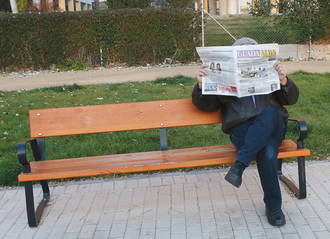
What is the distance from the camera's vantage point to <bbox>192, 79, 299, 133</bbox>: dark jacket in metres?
3.59

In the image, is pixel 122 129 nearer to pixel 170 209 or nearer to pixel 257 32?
pixel 170 209

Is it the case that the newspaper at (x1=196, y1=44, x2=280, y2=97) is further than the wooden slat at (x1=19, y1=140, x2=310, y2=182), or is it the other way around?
the wooden slat at (x1=19, y1=140, x2=310, y2=182)

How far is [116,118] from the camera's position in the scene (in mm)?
4074

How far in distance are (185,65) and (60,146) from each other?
27.1 ft

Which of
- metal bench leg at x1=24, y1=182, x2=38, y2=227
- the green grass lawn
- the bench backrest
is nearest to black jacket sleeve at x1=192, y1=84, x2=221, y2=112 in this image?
the bench backrest

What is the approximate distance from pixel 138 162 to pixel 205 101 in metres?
0.78

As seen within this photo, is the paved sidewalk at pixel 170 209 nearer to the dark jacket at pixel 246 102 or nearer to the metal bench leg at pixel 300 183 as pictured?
the metal bench leg at pixel 300 183

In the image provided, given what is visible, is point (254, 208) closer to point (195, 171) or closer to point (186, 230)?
point (186, 230)

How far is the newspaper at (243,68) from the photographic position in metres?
3.32

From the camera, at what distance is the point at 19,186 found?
4.64 metres

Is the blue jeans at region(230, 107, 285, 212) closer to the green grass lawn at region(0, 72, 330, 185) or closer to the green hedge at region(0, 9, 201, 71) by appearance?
the green grass lawn at region(0, 72, 330, 185)

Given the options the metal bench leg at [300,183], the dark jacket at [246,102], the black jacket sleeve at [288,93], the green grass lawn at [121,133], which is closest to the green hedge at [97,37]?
the green grass lawn at [121,133]

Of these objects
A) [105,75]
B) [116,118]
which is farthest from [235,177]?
[105,75]

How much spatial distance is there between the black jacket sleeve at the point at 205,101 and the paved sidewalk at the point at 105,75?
673 cm
